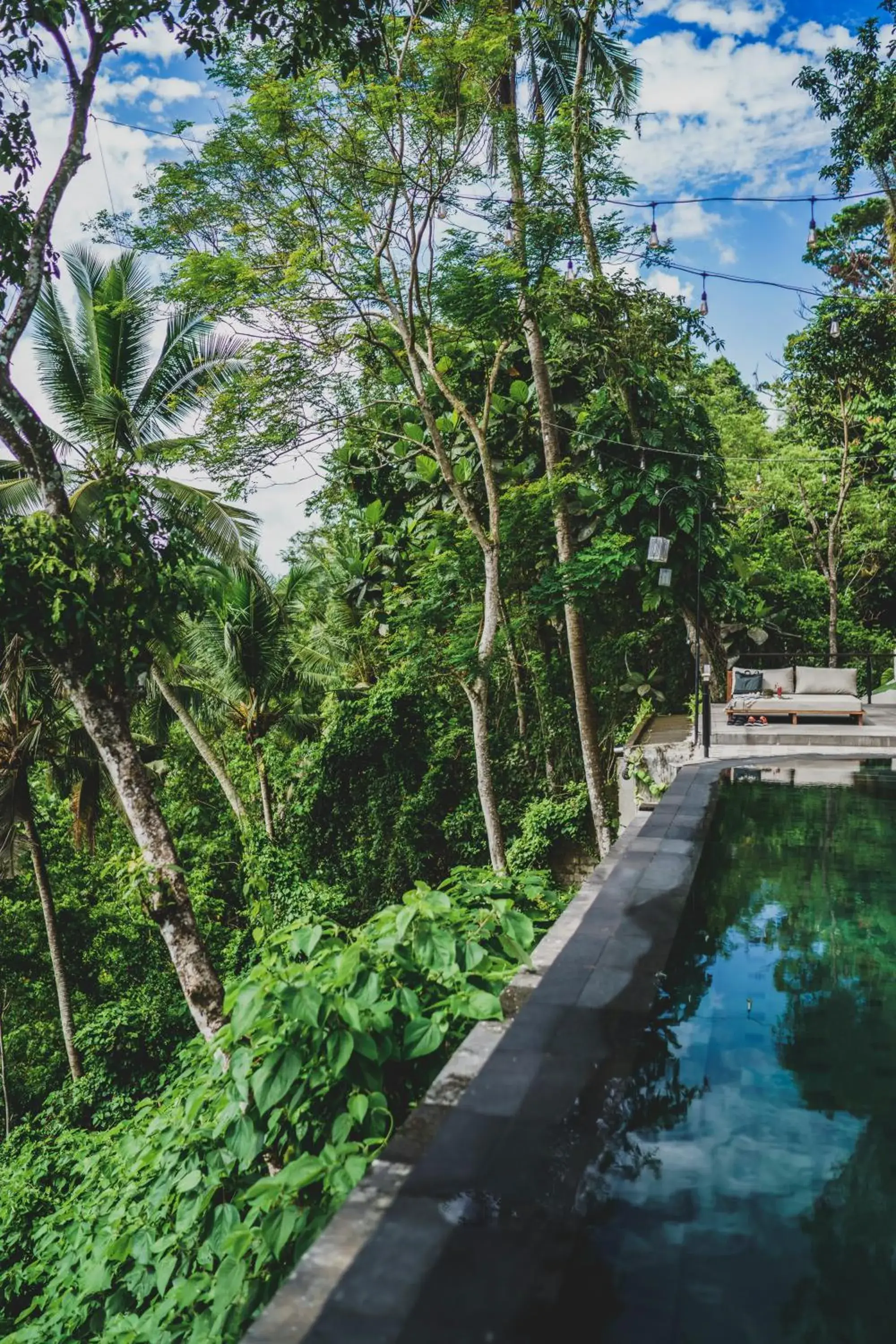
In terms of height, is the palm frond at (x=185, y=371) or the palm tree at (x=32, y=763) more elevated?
the palm frond at (x=185, y=371)

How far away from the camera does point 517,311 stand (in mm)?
10797

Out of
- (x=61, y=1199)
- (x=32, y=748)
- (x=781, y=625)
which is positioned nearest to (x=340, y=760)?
(x=32, y=748)

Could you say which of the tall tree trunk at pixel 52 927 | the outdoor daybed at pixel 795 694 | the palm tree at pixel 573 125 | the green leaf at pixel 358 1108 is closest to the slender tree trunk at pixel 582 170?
the palm tree at pixel 573 125

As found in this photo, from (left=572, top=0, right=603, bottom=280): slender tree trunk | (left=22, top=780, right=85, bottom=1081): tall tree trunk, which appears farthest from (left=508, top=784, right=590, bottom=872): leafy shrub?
(left=572, top=0, right=603, bottom=280): slender tree trunk

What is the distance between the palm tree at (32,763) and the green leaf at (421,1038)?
9.27 meters

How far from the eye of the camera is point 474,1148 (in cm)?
208

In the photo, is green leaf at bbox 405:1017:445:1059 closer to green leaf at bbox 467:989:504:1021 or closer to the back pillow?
green leaf at bbox 467:989:504:1021

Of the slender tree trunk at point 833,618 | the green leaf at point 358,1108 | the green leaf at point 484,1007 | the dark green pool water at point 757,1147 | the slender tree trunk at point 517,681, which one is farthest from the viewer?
the slender tree trunk at point 833,618

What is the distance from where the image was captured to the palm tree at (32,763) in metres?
11.3

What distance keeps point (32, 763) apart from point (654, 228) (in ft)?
36.1

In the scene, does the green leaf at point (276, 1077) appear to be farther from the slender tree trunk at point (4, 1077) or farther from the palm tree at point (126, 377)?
the slender tree trunk at point (4, 1077)

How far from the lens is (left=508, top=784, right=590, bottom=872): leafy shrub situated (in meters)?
12.9

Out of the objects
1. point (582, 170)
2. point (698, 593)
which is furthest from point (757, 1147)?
point (582, 170)

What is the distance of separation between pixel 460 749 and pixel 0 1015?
30.5ft
